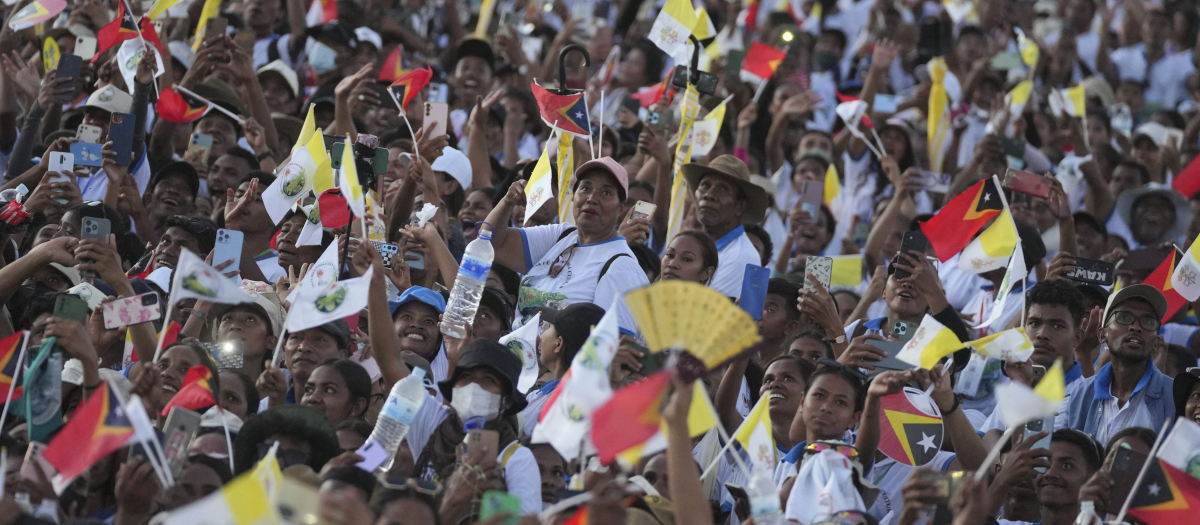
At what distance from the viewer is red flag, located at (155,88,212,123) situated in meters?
8.13

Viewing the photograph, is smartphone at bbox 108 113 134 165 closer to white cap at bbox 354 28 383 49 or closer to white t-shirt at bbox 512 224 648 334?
white t-shirt at bbox 512 224 648 334

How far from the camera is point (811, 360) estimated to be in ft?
20.2

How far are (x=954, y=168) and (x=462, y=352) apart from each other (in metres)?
6.35

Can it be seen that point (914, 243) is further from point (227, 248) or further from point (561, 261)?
point (227, 248)

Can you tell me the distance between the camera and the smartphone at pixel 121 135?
7270mm

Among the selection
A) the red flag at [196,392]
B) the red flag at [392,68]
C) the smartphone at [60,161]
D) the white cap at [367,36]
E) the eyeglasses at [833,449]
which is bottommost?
the smartphone at [60,161]

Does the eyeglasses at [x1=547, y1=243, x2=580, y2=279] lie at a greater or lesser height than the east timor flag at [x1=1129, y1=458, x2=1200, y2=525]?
lesser

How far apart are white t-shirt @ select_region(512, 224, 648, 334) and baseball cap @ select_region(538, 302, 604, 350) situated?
0.76 feet

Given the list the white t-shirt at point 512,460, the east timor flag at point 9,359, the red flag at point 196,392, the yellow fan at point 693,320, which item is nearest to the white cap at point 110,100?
the east timor flag at point 9,359

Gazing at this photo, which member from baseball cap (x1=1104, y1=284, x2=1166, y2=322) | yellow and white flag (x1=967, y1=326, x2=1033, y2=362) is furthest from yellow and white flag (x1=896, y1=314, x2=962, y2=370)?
baseball cap (x1=1104, y1=284, x2=1166, y2=322)

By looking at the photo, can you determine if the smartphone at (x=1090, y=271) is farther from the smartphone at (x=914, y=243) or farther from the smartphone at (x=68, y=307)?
the smartphone at (x=68, y=307)

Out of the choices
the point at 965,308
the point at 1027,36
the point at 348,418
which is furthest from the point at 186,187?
the point at 1027,36

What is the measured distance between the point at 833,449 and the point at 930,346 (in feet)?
1.73

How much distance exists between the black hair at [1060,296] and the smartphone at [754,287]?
1.41m
